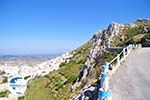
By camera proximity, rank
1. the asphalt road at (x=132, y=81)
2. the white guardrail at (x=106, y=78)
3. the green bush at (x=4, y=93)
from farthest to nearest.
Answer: the green bush at (x=4, y=93) < the asphalt road at (x=132, y=81) < the white guardrail at (x=106, y=78)

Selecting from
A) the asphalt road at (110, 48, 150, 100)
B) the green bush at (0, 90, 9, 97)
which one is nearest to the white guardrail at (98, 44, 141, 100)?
the asphalt road at (110, 48, 150, 100)

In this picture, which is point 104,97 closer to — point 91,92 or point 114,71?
point 91,92

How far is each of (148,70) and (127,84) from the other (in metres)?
3.55

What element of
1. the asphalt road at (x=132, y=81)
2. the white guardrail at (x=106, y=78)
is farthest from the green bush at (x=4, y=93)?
the asphalt road at (x=132, y=81)

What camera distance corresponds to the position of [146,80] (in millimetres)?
15094

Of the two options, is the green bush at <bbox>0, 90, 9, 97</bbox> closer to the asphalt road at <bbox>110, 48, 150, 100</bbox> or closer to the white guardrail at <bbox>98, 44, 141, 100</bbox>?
the white guardrail at <bbox>98, 44, 141, 100</bbox>

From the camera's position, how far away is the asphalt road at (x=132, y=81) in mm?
12670

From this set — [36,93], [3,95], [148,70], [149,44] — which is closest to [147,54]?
[148,70]

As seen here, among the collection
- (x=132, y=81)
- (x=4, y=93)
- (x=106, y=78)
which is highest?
(x=106, y=78)

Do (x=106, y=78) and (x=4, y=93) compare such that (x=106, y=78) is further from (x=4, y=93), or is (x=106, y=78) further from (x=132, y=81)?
(x=4, y=93)

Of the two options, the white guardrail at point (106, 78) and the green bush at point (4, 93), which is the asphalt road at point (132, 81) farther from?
the green bush at point (4, 93)

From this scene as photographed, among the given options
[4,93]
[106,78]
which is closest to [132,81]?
[106,78]

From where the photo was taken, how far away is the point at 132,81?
49.0 feet

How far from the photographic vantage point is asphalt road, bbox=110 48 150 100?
1267 centimetres
